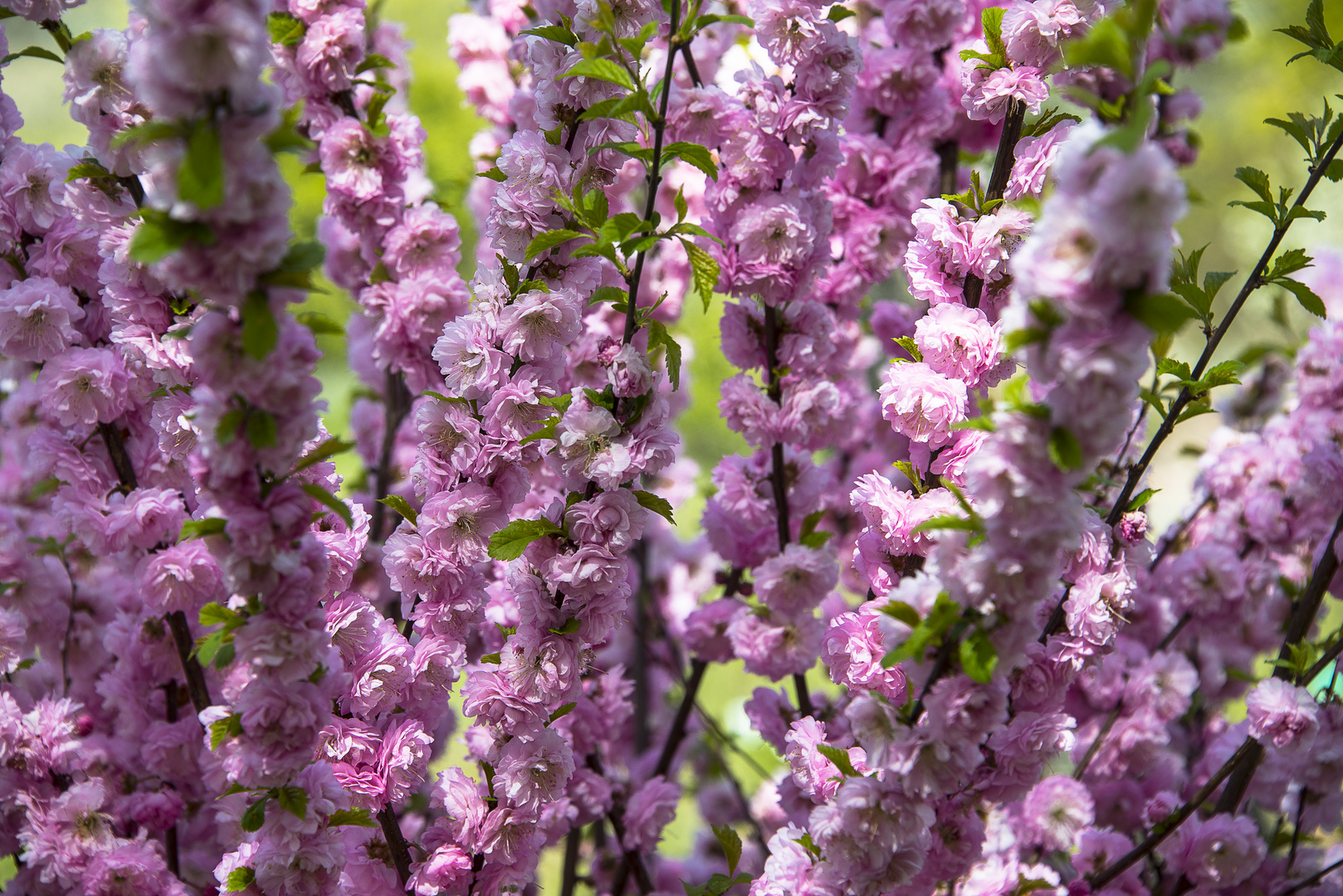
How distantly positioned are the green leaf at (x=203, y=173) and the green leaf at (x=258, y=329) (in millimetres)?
65

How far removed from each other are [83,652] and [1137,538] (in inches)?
48.5

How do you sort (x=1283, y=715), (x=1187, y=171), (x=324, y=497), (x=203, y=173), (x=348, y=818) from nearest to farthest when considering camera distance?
1. (x=203, y=173)
2. (x=324, y=497)
3. (x=348, y=818)
4. (x=1283, y=715)
5. (x=1187, y=171)

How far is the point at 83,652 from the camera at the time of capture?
1116mm

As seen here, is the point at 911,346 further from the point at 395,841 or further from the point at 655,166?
the point at 395,841

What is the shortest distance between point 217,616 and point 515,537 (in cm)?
23

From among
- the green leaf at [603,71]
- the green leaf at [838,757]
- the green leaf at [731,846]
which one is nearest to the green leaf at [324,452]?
the green leaf at [603,71]

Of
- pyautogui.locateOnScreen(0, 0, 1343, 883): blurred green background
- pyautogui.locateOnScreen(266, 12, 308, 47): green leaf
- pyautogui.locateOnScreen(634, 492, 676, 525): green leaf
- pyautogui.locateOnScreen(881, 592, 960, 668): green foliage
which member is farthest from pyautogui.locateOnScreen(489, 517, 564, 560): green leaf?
pyautogui.locateOnScreen(0, 0, 1343, 883): blurred green background

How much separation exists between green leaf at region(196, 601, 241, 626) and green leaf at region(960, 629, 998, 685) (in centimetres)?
51

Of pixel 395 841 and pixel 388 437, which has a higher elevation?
pixel 388 437

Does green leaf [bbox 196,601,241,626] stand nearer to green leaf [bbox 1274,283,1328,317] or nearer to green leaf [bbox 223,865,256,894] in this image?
green leaf [bbox 223,865,256,894]

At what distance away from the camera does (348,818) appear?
73 cm

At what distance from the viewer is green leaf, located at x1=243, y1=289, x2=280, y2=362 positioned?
1.74 feet

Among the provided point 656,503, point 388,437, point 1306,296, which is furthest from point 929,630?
point 388,437

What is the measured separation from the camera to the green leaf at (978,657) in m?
0.60
